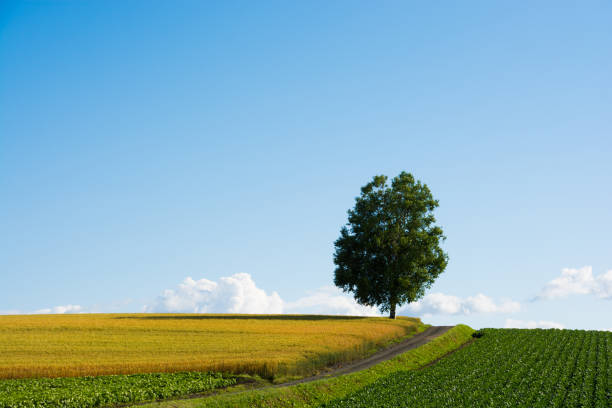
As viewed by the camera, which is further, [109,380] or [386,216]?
[386,216]

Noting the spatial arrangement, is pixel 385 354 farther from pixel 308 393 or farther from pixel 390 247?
pixel 390 247

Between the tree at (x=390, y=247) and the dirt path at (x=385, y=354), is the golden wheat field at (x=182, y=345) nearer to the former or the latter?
the dirt path at (x=385, y=354)

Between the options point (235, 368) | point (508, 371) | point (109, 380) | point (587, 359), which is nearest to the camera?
point (109, 380)

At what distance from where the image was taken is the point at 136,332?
184 ft

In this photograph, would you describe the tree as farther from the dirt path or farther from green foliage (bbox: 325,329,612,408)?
green foliage (bbox: 325,329,612,408)

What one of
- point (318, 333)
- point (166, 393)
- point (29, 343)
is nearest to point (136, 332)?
point (29, 343)

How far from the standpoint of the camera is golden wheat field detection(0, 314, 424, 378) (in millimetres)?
36406

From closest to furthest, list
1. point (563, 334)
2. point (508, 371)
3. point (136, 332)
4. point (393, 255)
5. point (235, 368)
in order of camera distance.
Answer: point (235, 368)
point (508, 371)
point (136, 332)
point (563, 334)
point (393, 255)

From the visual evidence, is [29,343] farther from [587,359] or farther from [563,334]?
[563,334]

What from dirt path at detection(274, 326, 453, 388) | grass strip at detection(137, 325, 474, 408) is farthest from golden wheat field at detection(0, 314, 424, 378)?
grass strip at detection(137, 325, 474, 408)

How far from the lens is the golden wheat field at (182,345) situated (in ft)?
119

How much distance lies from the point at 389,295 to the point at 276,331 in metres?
25.4

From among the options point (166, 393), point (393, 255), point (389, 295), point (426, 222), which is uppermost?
point (426, 222)

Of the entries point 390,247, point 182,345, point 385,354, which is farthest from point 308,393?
point 390,247
